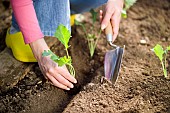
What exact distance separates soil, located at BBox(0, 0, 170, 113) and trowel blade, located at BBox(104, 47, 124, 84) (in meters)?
0.03

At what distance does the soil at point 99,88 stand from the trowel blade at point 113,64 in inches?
1.3

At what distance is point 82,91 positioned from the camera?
1760 millimetres

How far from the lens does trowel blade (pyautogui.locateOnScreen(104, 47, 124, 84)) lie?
1817mm

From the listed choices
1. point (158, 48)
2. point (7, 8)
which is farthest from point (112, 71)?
point (7, 8)

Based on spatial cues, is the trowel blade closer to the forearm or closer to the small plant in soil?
the small plant in soil

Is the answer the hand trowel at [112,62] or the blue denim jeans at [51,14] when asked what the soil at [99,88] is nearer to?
the hand trowel at [112,62]

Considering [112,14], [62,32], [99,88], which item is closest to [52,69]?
[62,32]

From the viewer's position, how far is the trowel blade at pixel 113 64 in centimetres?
182

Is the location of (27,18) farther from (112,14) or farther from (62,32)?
(112,14)

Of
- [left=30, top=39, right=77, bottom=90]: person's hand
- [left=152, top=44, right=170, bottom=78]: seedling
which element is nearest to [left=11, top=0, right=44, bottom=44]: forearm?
[left=30, top=39, right=77, bottom=90]: person's hand

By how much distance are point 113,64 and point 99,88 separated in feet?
0.53

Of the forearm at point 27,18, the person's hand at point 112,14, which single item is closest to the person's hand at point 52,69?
the forearm at point 27,18

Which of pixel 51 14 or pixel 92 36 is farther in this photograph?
pixel 92 36

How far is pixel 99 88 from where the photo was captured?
1.77 meters
